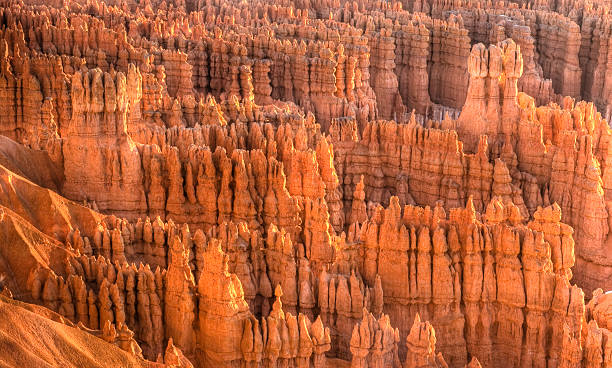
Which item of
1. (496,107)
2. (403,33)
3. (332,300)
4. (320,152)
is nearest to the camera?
(332,300)

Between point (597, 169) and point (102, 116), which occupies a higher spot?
point (102, 116)

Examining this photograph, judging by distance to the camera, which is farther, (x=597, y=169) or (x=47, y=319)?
(x=597, y=169)

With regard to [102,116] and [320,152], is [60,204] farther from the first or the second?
[320,152]

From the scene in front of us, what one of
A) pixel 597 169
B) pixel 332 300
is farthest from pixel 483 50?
pixel 332 300

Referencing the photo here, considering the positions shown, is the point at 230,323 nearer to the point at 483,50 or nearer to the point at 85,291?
the point at 85,291

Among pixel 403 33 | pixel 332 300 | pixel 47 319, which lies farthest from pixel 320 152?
pixel 403 33

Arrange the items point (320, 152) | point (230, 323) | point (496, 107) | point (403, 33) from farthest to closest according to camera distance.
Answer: point (403, 33)
point (496, 107)
point (320, 152)
point (230, 323)
